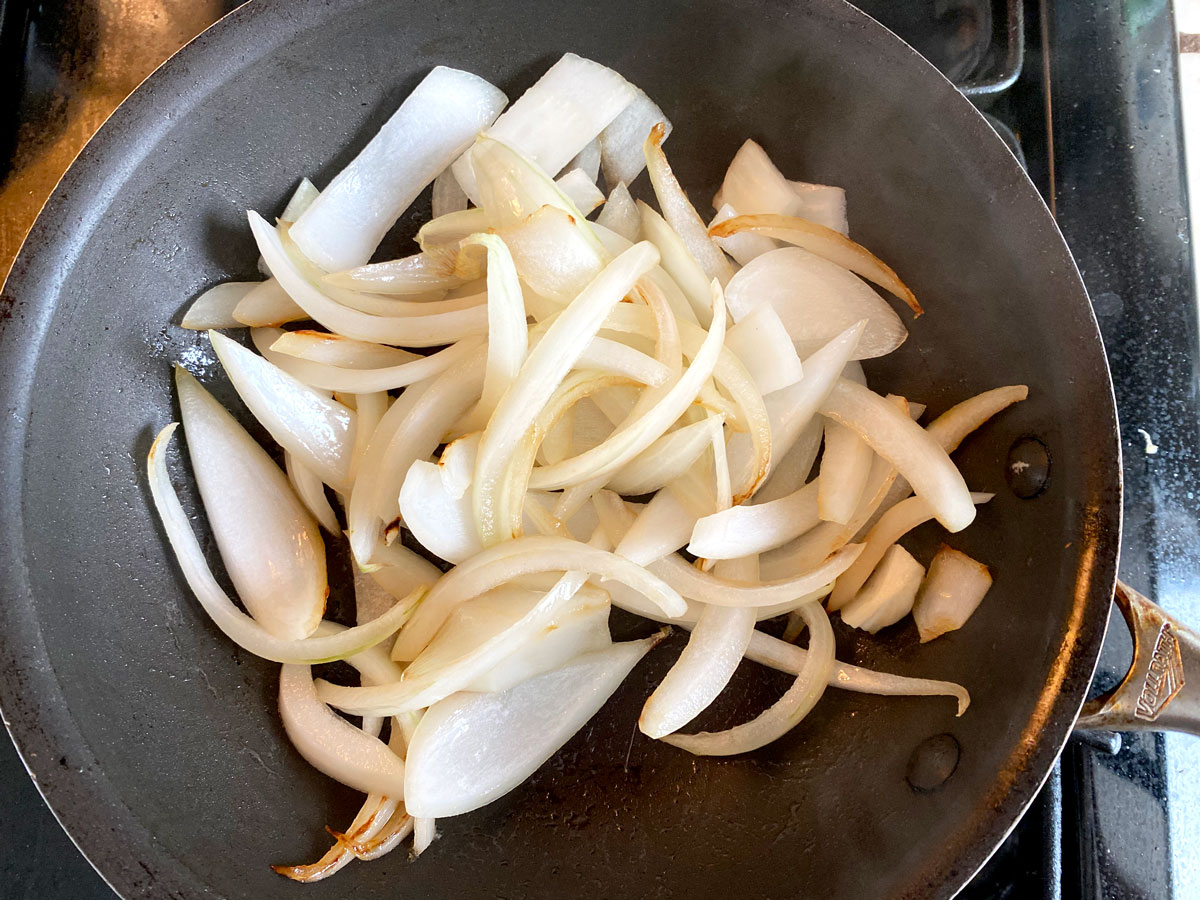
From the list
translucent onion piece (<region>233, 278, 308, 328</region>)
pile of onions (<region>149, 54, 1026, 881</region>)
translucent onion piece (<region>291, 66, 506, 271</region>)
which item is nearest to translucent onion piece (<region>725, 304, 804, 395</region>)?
pile of onions (<region>149, 54, 1026, 881</region>)

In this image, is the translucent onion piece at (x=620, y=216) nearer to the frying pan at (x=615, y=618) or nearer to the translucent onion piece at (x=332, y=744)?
the frying pan at (x=615, y=618)

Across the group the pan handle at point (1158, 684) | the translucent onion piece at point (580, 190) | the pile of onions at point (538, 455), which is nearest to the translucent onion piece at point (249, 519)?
the pile of onions at point (538, 455)

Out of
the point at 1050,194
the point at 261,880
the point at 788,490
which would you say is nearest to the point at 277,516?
the point at 261,880

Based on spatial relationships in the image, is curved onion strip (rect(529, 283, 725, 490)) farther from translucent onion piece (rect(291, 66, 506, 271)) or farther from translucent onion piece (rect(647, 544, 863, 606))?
translucent onion piece (rect(291, 66, 506, 271))

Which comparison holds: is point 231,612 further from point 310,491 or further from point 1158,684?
point 1158,684

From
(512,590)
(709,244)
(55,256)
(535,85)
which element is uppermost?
(55,256)

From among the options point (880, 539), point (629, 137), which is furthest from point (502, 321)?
point (880, 539)

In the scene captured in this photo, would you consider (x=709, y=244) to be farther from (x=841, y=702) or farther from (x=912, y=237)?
(x=841, y=702)
